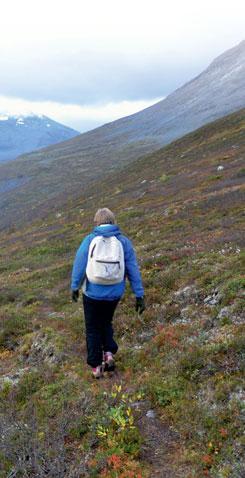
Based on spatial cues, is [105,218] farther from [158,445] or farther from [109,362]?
[158,445]

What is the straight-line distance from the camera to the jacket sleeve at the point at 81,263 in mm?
9031

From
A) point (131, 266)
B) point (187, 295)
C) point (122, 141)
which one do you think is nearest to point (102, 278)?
point (131, 266)

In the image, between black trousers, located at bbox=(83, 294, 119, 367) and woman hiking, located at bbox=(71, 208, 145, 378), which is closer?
woman hiking, located at bbox=(71, 208, 145, 378)

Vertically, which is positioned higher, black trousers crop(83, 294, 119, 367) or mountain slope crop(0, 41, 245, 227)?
mountain slope crop(0, 41, 245, 227)

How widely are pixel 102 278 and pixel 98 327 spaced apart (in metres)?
1.27

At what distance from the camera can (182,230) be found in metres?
21.0

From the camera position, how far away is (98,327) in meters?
9.48

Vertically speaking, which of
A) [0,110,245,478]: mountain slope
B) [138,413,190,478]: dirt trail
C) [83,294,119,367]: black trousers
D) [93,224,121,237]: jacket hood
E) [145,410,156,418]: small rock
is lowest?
[138,413,190,478]: dirt trail

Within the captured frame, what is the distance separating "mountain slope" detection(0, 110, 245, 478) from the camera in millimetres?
7000

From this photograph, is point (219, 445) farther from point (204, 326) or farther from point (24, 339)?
point (24, 339)

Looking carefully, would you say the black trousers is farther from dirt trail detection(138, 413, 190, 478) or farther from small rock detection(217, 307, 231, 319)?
small rock detection(217, 307, 231, 319)

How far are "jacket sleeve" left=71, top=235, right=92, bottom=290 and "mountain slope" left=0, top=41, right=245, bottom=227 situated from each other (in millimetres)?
60855

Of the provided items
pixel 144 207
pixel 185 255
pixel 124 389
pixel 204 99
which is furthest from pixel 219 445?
pixel 204 99

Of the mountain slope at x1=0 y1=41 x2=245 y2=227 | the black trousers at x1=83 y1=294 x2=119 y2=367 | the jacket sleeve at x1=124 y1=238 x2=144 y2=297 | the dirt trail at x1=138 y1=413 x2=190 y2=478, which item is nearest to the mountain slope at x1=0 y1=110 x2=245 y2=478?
the dirt trail at x1=138 y1=413 x2=190 y2=478
